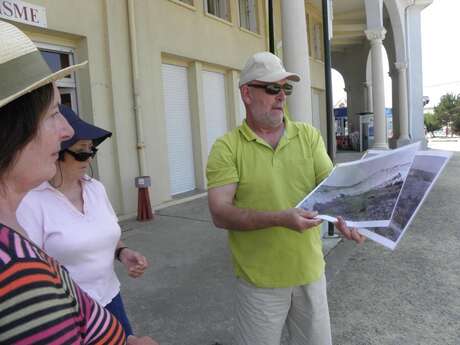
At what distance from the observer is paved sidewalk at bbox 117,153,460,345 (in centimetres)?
318

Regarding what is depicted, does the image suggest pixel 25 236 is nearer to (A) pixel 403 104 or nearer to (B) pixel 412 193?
(B) pixel 412 193

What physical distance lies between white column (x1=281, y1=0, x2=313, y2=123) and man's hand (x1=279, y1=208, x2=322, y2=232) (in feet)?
12.0

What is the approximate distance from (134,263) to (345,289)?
8.80 ft

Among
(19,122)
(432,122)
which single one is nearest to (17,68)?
(19,122)

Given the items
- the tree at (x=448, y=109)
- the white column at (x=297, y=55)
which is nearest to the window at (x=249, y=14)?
the white column at (x=297, y=55)

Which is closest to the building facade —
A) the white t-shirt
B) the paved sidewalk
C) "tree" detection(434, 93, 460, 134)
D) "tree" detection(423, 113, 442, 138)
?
the paved sidewalk

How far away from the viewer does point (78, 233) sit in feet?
5.84

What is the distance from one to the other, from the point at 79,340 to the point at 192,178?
367 inches

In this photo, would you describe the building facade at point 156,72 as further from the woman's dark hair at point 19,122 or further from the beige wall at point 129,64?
the woman's dark hair at point 19,122

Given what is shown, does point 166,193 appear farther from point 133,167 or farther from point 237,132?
point 237,132

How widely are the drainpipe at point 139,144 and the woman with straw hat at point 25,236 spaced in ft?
20.7

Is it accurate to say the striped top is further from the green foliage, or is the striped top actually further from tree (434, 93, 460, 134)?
tree (434, 93, 460, 134)

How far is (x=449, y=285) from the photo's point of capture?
401cm

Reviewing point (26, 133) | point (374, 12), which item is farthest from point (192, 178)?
point (26, 133)
